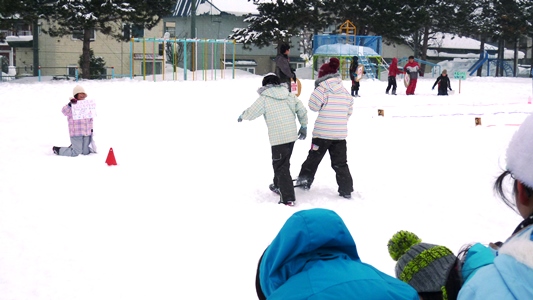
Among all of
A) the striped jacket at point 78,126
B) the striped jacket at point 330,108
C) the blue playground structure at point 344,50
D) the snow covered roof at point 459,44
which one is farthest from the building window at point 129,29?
the snow covered roof at point 459,44

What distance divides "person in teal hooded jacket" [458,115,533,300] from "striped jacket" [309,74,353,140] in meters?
6.13

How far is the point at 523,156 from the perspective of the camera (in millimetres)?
1839

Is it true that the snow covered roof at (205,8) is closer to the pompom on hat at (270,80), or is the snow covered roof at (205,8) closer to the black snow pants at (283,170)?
the pompom on hat at (270,80)

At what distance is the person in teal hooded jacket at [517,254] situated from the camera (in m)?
1.66

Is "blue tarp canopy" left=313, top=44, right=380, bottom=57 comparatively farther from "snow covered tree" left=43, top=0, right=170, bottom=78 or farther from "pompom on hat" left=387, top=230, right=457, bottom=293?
"pompom on hat" left=387, top=230, right=457, bottom=293

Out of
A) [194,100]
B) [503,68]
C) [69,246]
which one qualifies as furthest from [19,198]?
[503,68]

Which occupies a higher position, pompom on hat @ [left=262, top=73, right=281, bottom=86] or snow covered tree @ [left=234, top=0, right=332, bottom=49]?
snow covered tree @ [left=234, top=0, right=332, bottom=49]

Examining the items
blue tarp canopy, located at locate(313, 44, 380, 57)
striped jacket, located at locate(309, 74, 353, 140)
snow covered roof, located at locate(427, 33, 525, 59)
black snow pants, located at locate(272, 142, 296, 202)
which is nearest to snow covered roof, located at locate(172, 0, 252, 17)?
blue tarp canopy, located at locate(313, 44, 380, 57)

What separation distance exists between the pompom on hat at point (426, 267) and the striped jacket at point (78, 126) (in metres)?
9.46

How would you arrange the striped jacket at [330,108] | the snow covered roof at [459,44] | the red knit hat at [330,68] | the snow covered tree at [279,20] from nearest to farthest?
the striped jacket at [330,108] → the red knit hat at [330,68] → the snow covered tree at [279,20] → the snow covered roof at [459,44]

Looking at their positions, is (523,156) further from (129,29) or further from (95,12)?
(129,29)

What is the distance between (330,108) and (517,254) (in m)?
6.52

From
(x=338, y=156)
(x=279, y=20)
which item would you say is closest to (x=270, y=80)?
(x=338, y=156)

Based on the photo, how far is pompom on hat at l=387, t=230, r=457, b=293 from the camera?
234 centimetres
